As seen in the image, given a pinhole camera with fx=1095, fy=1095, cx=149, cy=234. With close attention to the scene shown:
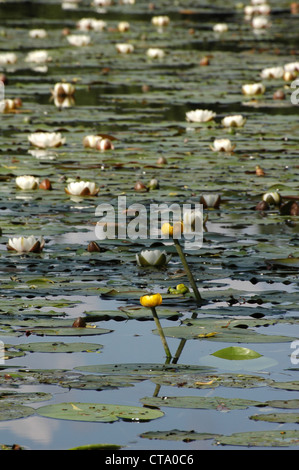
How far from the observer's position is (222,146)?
7.99 m

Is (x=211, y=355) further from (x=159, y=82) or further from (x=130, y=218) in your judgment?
(x=159, y=82)

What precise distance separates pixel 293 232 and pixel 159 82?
22.2 feet

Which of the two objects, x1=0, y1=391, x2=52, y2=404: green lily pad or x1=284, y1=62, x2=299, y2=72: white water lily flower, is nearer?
x1=0, y1=391, x2=52, y2=404: green lily pad

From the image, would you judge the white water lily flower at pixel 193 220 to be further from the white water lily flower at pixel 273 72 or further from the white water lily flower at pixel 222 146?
the white water lily flower at pixel 273 72

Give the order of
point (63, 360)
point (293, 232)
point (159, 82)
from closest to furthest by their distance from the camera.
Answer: point (63, 360) → point (293, 232) → point (159, 82)

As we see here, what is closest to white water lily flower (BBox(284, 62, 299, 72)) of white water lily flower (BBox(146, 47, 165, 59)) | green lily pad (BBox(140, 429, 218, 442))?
white water lily flower (BBox(146, 47, 165, 59))

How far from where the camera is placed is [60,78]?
41.9ft

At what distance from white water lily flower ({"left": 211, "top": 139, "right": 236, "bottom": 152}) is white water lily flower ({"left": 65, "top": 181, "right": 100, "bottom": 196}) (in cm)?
168

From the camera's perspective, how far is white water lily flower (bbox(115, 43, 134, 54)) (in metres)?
15.2

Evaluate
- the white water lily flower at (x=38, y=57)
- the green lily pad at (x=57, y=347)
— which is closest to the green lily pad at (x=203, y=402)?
the green lily pad at (x=57, y=347)

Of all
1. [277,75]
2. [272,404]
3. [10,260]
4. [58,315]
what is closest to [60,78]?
[277,75]

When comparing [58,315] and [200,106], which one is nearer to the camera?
[58,315]

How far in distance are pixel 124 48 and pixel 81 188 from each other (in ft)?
29.9

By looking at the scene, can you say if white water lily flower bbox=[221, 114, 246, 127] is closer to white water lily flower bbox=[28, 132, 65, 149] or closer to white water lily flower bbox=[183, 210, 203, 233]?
white water lily flower bbox=[28, 132, 65, 149]
